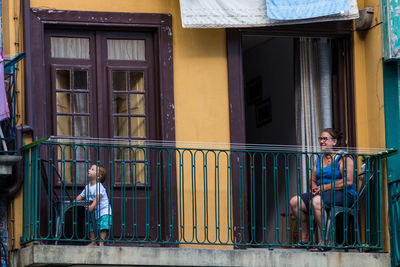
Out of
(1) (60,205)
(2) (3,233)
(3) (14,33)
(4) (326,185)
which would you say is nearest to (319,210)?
(4) (326,185)

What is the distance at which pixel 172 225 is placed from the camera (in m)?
14.7

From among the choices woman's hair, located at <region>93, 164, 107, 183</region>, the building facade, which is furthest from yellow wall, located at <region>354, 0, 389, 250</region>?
woman's hair, located at <region>93, 164, 107, 183</region>

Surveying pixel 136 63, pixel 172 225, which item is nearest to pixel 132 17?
pixel 136 63

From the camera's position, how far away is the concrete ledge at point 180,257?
13703 mm

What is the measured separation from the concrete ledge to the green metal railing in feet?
0.53

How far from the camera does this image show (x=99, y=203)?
46.6 ft

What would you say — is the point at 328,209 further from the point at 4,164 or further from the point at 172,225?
the point at 4,164

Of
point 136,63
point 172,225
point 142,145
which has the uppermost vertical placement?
point 136,63

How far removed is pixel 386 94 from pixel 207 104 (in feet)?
6.90

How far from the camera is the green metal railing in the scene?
14648 mm

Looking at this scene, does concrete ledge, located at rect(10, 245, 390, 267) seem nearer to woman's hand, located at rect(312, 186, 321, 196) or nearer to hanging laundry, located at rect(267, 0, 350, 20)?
woman's hand, located at rect(312, 186, 321, 196)

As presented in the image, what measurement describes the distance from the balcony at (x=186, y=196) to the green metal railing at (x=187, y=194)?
0.01 meters

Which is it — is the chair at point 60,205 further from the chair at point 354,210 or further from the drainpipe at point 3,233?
the chair at point 354,210

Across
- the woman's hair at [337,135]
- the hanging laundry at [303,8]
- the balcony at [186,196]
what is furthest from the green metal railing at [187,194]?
the hanging laundry at [303,8]
